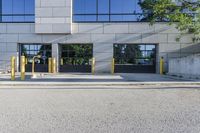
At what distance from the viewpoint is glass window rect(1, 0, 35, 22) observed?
33812 mm

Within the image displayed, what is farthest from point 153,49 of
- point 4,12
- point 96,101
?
point 96,101

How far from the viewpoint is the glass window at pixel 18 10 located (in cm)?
3381

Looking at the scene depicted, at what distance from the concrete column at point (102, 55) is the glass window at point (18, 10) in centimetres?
688

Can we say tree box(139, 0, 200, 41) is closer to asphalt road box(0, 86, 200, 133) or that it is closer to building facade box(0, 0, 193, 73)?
building facade box(0, 0, 193, 73)

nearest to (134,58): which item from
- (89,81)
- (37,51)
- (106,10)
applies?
(106,10)

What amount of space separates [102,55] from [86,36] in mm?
2326

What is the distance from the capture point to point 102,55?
32.9 meters

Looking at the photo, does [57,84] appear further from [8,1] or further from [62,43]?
[8,1]

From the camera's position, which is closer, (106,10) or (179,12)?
(179,12)

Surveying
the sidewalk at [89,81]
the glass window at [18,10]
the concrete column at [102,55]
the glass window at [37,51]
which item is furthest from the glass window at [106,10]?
the sidewalk at [89,81]

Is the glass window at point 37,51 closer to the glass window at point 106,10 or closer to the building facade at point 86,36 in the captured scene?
the building facade at point 86,36

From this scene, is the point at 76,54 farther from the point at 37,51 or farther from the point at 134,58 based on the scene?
the point at 134,58

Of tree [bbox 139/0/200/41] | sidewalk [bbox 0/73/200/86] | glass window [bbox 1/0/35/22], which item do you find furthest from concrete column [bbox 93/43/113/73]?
sidewalk [bbox 0/73/200/86]

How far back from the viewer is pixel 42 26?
32594 millimetres
